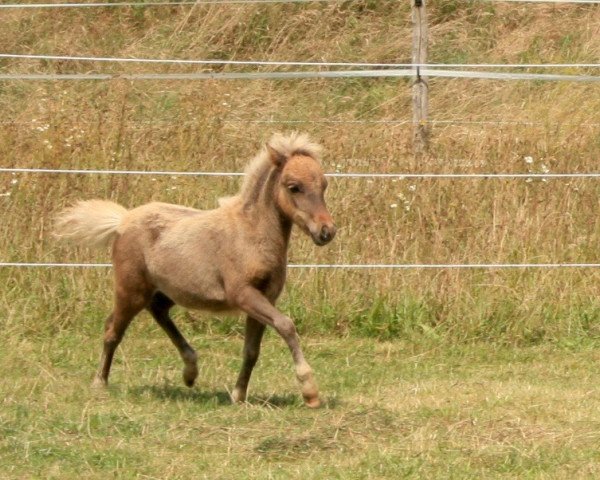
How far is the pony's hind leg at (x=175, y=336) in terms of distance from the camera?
23.4 ft

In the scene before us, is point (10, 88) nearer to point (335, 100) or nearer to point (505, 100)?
point (335, 100)

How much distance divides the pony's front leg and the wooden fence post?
3.64m

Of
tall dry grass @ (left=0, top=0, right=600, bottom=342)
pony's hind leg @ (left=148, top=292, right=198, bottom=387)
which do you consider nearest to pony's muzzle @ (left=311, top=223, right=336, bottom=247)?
pony's hind leg @ (left=148, top=292, right=198, bottom=387)

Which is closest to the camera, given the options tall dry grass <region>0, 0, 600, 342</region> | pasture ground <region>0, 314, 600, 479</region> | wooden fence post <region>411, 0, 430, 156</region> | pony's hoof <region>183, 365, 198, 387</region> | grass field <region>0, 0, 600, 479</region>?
pasture ground <region>0, 314, 600, 479</region>

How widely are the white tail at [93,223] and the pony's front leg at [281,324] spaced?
107cm

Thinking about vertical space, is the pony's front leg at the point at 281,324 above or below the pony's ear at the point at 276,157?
below

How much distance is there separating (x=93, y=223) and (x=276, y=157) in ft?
4.26

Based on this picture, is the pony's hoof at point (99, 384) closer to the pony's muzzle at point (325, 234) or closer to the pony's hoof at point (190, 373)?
the pony's hoof at point (190, 373)

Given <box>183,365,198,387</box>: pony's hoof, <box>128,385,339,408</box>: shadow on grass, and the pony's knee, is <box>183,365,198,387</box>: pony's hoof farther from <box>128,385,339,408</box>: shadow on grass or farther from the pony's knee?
the pony's knee

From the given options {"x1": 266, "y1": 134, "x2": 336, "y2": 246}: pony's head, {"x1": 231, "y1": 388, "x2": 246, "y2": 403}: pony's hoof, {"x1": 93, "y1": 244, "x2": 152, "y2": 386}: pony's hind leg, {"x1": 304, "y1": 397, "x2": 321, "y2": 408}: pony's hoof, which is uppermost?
{"x1": 266, "y1": 134, "x2": 336, "y2": 246}: pony's head

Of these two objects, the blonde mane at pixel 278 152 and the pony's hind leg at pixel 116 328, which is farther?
the pony's hind leg at pixel 116 328

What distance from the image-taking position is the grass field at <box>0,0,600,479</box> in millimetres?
5672

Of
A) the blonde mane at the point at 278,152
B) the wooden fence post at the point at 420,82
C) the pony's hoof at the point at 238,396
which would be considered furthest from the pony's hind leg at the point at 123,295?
the wooden fence post at the point at 420,82

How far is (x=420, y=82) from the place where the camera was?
Answer: 10.6 m
